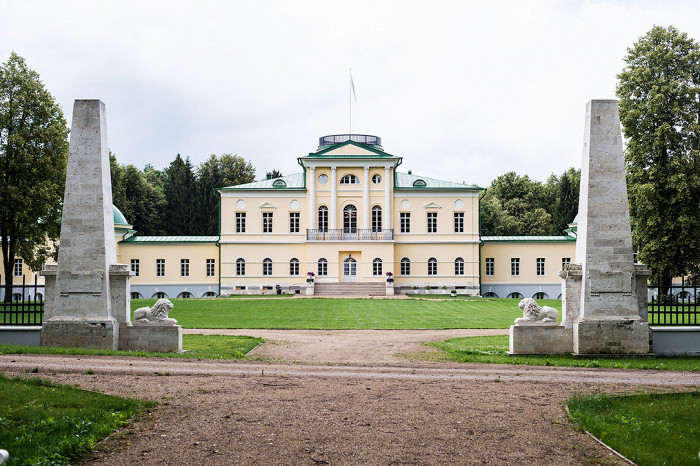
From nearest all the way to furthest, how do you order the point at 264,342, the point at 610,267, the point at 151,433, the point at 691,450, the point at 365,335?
1. the point at 691,450
2. the point at 151,433
3. the point at 610,267
4. the point at 264,342
5. the point at 365,335

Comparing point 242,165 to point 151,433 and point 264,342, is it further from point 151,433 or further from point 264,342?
point 151,433

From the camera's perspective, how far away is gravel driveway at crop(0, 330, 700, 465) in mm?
6105

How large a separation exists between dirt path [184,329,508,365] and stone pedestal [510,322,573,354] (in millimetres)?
1858

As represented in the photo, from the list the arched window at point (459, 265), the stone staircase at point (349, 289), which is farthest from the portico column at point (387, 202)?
the arched window at point (459, 265)

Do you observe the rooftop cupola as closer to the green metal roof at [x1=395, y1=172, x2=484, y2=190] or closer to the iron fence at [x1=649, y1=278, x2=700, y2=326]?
the green metal roof at [x1=395, y1=172, x2=484, y2=190]

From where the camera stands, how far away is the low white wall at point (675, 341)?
13.3 meters

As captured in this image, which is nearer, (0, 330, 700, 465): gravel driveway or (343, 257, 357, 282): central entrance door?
(0, 330, 700, 465): gravel driveway

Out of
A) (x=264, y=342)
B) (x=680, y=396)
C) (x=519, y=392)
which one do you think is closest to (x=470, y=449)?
(x=519, y=392)

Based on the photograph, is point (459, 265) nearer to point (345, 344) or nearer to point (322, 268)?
point (322, 268)

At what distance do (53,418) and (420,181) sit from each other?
42.6m

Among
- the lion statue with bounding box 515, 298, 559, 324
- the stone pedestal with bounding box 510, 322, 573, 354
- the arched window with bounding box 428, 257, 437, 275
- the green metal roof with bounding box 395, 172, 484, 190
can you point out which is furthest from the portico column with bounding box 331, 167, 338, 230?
the stone pedestal with bounding box 510, 322, 573, 354

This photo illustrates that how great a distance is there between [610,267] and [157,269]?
128 ft

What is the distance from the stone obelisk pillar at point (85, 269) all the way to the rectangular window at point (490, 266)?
37492 mm

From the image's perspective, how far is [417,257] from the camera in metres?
46.9
